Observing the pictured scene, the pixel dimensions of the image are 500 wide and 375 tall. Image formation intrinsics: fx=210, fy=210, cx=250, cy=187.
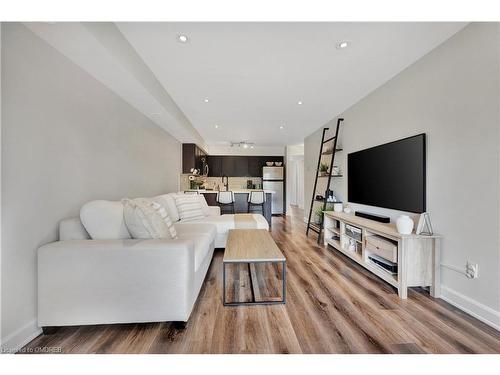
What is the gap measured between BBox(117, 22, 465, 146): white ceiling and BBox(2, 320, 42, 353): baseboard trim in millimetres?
2297

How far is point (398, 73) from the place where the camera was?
249cm

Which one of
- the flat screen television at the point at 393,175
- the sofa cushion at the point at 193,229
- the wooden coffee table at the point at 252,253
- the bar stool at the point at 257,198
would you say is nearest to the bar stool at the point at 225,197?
the bar stool at the point at 257,198

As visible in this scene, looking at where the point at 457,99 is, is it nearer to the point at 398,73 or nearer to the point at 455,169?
the point at 455,169

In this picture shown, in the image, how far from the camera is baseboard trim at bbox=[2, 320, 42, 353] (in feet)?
4.13

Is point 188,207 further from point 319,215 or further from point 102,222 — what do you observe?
point 319,215

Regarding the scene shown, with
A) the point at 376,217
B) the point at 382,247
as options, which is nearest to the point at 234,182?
the point at 376,217

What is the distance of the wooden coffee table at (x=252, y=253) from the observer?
69.0 inches

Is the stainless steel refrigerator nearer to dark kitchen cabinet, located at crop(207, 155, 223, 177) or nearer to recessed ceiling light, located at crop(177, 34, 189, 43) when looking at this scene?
dark kitchen cabinet, located at crop(207, 155, 223, 177)

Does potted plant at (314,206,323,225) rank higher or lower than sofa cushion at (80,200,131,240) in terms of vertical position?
lower

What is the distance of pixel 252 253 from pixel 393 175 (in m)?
1.95

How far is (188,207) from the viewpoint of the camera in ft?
11.3

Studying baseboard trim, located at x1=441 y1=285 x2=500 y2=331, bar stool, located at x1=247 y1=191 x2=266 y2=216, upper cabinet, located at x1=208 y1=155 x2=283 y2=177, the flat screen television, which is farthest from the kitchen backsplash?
baseboard trim, located at x1=441 y1=285 x2=500 y2=331

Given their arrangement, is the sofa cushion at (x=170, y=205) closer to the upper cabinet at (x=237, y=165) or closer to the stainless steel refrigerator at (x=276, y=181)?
the upper cabinet at (x=237, y=165)
